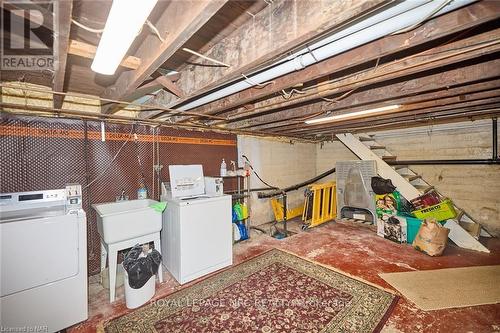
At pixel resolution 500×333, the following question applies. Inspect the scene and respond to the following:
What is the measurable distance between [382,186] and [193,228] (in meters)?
3.67

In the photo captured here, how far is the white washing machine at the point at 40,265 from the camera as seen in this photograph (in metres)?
1.70

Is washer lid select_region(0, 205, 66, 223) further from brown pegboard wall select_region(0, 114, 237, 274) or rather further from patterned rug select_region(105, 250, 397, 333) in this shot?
patterned rug select_region(105, 250, 397, 333)

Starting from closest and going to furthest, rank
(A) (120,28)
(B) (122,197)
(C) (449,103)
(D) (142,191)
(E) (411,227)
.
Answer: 1. (A) (120,28)
2. (C) (449,103)
3. (B) (122,197)
4. (D) (142,191)
5. (E) (411,227)

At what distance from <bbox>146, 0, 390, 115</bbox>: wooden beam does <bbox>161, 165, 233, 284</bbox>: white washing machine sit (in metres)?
1.56

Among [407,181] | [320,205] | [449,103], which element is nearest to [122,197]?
[320,205]

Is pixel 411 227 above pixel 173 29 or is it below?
below

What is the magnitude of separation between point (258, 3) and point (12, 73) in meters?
2.45

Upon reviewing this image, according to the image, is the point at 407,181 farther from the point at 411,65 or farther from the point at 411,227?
the point at 411,65

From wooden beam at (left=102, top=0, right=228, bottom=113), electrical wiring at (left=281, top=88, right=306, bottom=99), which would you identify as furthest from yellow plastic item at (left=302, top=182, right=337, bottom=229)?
wooden beam at (left=102, top=0, right=228, bottom=113)

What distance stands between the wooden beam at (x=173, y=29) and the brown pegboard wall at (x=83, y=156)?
1.56 meters

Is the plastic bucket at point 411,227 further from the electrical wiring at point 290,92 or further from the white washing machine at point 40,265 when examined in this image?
the white washing machine at point 40,265

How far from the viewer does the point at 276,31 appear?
3.95ft

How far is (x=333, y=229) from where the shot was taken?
464 cm

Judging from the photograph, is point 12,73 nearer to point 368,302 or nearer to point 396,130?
point 368,302
